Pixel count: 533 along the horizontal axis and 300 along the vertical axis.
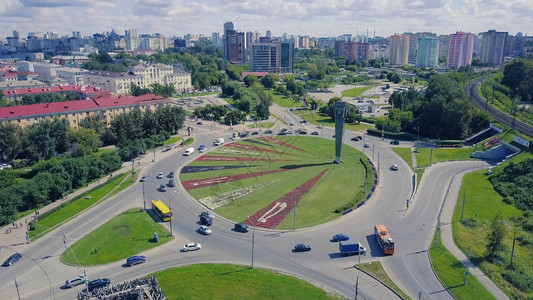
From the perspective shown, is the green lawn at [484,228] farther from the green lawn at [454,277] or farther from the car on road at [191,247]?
the car on road at [191,247]

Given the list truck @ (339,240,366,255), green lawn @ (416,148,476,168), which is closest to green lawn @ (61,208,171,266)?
truck @ (339,240,366,255)

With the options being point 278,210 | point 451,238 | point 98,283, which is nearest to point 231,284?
point 98,283

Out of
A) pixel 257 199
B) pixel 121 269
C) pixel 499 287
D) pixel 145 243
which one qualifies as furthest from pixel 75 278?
pixel 499 287

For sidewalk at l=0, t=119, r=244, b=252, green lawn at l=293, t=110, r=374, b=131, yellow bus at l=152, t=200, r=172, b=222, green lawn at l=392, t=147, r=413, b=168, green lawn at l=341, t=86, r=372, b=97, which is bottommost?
sidewalk at l=0, t=119, r=244, b=252

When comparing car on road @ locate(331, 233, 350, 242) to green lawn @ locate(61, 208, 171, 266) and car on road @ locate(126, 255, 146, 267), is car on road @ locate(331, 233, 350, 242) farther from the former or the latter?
car on road @ locate(126, 255, 146, 267)

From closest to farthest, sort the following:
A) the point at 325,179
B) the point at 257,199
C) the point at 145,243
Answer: the point at 145,243 → the point at 257,199 → the point at 325,179

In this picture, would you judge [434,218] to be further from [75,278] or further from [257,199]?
[75,278]

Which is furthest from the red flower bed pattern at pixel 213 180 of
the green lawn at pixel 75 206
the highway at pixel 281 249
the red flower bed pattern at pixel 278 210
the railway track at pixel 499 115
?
the railway track at pixel 499 115
